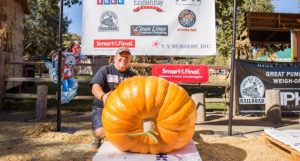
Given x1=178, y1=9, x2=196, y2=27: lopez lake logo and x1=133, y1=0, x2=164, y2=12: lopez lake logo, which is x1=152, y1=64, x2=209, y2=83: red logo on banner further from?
→ x1=133, y1=0, x2=164, y2=12: lopez lake logo

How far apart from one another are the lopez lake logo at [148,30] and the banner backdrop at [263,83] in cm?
217

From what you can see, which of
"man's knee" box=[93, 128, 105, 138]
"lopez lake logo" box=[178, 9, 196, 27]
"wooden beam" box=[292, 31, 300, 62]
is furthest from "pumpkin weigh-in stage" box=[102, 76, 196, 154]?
"wooden beam" box=[292, 31, 300, 62]

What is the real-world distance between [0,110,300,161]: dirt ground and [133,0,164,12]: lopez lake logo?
9.90 ft

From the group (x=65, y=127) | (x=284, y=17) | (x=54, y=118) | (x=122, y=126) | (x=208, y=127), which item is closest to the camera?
(x=122, y=126)

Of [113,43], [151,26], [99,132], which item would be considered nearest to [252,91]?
[151,26]

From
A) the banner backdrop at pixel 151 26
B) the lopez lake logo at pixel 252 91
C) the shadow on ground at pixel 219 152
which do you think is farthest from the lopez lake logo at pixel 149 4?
the shadow on ground at pixel 219 152

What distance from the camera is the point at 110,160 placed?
5.96ft

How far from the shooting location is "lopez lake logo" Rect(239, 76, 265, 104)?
5.40 m

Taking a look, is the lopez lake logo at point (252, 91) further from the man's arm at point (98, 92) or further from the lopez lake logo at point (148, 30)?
the man's arm at point (98, 92)

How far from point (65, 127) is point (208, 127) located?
3.03m

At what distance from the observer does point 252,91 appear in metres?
5.42

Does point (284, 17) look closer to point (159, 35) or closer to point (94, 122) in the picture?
point (159, 35)

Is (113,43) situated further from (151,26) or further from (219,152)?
(219,152)

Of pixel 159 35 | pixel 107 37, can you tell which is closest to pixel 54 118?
pixel 107 37
